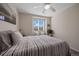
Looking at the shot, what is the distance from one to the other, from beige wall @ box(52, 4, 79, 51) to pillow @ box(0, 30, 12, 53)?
2.89ft

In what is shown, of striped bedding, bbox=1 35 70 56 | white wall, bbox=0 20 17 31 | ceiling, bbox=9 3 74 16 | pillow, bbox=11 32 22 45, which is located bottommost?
striped bedding, bbox=1 35 70 56

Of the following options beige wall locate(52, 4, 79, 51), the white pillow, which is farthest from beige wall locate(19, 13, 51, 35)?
beige wall locate(52, 4, 79, 51)

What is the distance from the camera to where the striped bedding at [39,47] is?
3.89 ft

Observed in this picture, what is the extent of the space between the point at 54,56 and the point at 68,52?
0.28 meters

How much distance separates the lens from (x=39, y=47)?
4.08 feet

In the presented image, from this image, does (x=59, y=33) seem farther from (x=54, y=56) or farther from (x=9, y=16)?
(x=9, y=16)

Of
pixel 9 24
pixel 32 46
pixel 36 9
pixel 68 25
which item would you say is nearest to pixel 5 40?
pixel 9 24

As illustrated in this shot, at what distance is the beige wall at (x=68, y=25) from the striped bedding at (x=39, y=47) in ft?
0.47

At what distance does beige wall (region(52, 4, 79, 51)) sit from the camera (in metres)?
1.37

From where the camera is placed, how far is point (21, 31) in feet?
4.54

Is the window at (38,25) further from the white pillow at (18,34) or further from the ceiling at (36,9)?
the white pillow at (18,34)

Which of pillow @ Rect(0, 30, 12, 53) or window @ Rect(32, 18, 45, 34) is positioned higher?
window @ Rect(32, 18, 45, 34)

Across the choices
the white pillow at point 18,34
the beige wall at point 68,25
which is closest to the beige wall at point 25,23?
the white pillow at point 18,34

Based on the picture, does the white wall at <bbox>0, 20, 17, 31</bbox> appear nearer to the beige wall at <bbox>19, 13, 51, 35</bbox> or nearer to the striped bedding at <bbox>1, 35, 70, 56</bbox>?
the beige wall at <bbox>19, 13, 51, 35</bbox>
